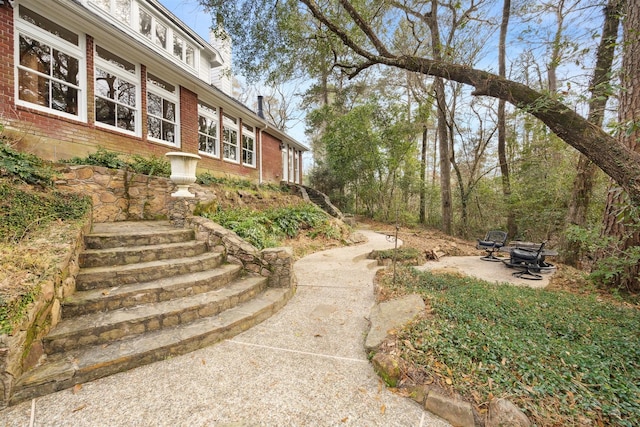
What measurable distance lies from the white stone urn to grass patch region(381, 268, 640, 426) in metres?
4.00

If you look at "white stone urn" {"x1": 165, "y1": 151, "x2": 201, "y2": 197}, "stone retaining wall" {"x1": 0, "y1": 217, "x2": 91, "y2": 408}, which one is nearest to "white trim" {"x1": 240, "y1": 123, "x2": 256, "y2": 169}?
"white stone urn" {"x1": 165, "y1": 151, "x2": 201, "y2": 197}

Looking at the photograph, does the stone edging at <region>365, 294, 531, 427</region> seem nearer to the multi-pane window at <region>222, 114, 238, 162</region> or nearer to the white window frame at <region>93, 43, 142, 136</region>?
the white window frame at <region>93, 43, 142, 136</region>

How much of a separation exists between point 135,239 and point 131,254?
14.8 inches

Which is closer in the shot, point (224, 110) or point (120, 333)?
point (120, 333)

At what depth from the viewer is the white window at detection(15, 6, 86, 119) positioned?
4.59 m

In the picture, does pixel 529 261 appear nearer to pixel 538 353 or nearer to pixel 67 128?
pixel 538 353

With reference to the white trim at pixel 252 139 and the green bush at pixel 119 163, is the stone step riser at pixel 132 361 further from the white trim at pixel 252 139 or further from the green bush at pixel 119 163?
the white trim at pixel 252 139

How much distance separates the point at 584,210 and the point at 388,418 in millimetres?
6964

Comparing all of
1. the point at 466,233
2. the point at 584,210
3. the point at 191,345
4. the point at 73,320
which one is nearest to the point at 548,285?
the point at 584,210

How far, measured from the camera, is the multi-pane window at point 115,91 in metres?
5.73

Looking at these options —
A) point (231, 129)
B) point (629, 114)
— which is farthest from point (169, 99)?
point (629, 114)

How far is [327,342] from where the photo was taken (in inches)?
99.9

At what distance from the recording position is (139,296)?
2.57 meters

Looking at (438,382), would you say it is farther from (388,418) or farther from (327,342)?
(327,342)
